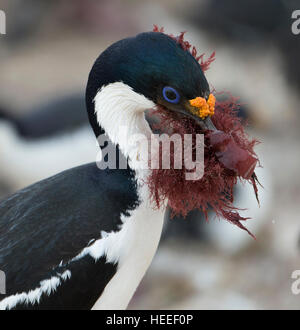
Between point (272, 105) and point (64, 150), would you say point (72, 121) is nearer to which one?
point (64, 150)

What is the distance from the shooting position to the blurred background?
0.80 meters

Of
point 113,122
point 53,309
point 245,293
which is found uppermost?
point 113,122

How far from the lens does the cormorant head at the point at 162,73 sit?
13.0 inches

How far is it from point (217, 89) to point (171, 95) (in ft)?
1.87

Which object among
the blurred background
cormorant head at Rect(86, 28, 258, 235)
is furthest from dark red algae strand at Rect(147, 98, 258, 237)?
the blurred background

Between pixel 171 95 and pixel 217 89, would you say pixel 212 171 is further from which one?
pixel 217 89

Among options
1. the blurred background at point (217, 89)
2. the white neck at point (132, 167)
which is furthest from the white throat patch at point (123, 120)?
the blurred background at point (217, 89)

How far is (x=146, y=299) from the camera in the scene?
0.82 metres

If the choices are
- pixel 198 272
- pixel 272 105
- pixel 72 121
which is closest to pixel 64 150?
pixel 72 121

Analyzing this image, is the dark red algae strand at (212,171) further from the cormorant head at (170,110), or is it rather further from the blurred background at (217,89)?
the blurred background at (217,89)

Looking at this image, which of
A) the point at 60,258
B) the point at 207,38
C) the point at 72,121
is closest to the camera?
the point at 60,258

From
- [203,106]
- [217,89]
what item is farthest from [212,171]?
[217,89]

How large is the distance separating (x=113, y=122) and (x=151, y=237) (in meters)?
0.10

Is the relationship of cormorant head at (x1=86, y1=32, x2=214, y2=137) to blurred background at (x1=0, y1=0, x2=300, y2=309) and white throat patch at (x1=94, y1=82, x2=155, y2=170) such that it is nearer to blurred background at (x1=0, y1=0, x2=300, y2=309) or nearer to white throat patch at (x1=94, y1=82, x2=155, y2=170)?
white throat patch at (x1=94, y1=82, x2=155, y2=170)
